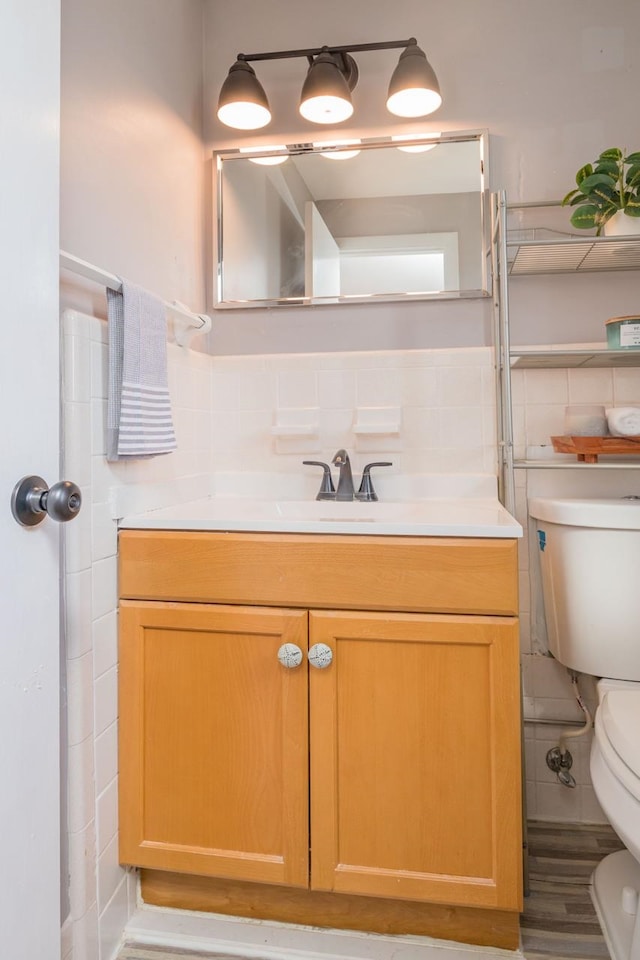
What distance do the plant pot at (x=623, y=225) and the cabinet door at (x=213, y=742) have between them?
3.96 ft

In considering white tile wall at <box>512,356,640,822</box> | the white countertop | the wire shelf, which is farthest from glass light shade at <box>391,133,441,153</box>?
the white countertop

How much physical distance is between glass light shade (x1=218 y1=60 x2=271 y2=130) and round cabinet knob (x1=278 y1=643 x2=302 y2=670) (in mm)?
1488

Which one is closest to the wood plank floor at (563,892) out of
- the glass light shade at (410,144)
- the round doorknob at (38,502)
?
the round doorknob at (38,502)

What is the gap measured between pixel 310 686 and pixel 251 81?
162 centimetres

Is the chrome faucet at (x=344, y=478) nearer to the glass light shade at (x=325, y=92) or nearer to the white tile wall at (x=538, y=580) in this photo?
the white tile wall at (x=538, y=580)

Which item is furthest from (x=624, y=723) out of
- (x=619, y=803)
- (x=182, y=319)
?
(x=182, y=319)

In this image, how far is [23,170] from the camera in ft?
2.45

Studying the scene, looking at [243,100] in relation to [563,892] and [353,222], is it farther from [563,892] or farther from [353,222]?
[563,892]

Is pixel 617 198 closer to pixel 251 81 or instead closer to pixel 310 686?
pixel 251 81

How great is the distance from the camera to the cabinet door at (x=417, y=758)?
1.12 metres

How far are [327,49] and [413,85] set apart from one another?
0.29 meters

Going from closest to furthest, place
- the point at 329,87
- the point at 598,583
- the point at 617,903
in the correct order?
the point at 617,903
the point at 598,583
the point at 329,87

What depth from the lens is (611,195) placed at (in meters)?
1.48

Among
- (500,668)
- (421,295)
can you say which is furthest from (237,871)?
(421,295)
